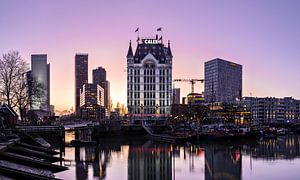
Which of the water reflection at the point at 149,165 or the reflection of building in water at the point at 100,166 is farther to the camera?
the water reflection at the point at 149,165

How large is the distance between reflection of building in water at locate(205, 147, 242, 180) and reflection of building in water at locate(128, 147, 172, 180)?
253 inches

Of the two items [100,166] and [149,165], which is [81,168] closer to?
[100,166]

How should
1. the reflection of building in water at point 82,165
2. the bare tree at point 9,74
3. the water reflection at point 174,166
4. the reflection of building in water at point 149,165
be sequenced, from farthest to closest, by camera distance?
the bare tree at point 9,74, the reflection of building in water at point 149,165, the water reflection at point 174,166, the reflection of building in water at point 82,165

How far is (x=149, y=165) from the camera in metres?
68.4

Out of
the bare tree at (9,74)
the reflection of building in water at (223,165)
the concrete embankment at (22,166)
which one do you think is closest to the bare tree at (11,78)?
the bare tree at (9,74)

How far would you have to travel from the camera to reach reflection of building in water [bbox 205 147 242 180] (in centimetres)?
5700

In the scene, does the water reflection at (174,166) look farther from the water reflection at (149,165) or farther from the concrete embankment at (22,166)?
the concrete embankment at (22,166)

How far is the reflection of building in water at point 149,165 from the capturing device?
187 ft

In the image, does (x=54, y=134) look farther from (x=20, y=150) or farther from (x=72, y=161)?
(x=20, y=150)

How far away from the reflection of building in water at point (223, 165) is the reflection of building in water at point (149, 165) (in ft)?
21.1

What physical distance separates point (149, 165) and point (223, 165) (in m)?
12.8

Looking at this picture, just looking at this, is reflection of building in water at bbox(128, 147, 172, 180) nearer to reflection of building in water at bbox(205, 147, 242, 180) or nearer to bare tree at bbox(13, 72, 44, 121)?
reflection of building in water at bbox(205, 147, 242, 180)

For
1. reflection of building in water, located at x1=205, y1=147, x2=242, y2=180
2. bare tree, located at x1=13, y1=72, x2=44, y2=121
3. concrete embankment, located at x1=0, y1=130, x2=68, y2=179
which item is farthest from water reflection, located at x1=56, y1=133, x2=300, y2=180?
bare tree, located at x1=13, y1=72, x2=44, y2=121

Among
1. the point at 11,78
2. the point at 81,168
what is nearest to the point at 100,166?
the point at 81,168
